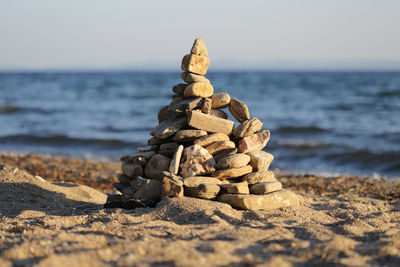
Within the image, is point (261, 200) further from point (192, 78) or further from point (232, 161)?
point (192, 78)

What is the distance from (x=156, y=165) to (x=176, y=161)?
0.39 metres

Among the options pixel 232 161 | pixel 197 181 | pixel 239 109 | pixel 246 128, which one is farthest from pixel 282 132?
pixel 197 181

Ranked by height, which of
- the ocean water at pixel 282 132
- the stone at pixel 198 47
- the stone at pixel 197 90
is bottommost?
the ocean water at pixel 282 132

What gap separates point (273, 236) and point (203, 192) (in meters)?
1.56

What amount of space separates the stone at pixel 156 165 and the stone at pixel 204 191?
1.96 ft

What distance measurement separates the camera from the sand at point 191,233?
357 centimetres

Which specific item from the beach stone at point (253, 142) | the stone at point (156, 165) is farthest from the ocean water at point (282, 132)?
the stone at point (156, 165)

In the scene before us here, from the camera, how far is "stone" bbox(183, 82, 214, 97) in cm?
630

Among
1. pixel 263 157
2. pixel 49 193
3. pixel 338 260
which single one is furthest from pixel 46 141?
pixel 338 260

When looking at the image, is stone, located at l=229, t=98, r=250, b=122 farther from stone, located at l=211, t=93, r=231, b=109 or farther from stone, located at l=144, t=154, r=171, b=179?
stone, located at l=144, t=154, r=171, b=179

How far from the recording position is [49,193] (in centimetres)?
684

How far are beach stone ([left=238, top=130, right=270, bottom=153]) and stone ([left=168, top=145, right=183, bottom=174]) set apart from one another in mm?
925

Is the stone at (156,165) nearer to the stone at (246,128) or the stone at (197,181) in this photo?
the stone at (197,181)

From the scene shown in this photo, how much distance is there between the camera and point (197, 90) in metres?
6.32
